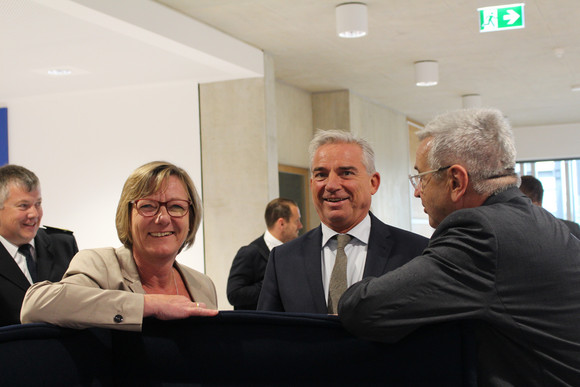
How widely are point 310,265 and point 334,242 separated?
14 centimetres

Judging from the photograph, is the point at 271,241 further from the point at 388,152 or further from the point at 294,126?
the point at 388,152

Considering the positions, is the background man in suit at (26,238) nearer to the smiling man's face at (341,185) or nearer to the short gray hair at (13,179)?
the short gray hair at (13,179)

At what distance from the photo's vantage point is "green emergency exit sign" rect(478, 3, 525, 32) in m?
7.45

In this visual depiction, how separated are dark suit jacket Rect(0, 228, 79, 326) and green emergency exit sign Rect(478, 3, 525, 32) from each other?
5.35m

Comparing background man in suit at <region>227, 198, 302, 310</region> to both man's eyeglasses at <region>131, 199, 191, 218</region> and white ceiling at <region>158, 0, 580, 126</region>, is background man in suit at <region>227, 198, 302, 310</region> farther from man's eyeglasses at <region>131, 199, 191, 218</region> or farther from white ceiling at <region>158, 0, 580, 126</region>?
white ceiling at <region>158, 0, 580, 126</region>

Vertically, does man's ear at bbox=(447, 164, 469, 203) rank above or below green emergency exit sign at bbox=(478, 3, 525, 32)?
below

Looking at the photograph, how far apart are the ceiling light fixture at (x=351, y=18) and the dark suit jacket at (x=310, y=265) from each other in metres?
4.92

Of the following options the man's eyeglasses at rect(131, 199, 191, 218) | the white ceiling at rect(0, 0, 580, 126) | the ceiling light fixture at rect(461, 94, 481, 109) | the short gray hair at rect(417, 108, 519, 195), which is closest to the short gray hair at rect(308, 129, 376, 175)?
the man's eyeglasses at rect(131, 199, 191, 218)

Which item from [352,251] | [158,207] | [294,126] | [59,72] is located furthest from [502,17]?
[158,207]

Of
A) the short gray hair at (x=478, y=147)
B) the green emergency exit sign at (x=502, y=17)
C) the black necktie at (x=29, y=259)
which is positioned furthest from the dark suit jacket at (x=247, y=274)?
the green emergency exit sign at (x=502, y=17)

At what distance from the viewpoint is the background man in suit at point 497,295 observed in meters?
1.47

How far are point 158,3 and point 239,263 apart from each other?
3108 millimetres

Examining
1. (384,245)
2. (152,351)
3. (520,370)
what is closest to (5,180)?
(384,245)

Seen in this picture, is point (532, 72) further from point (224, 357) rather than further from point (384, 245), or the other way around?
point (224, 357)
